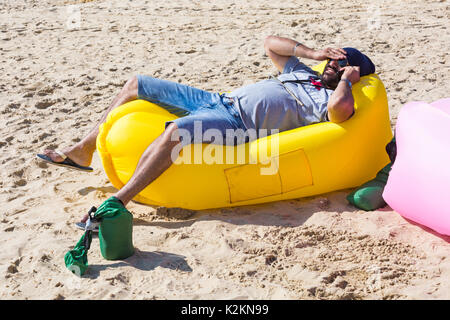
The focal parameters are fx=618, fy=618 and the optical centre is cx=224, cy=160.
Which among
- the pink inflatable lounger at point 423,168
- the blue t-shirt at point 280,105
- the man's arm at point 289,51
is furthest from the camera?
the man's arm at point 289,51

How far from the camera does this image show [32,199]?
4.06 meters

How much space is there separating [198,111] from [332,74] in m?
0.91

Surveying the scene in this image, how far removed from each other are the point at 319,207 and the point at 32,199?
186 centimetres

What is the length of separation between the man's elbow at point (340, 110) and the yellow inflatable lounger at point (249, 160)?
4 cm

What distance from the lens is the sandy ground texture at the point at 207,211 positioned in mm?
3035

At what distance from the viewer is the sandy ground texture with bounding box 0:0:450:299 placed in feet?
9.96

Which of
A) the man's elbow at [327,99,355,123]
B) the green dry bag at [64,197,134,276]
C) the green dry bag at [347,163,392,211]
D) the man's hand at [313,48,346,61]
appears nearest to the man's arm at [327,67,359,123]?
the man's elbow at [327,99,355,123]

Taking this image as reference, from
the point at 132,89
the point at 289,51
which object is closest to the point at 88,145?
the point at 132,89

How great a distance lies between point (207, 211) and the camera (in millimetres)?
3777

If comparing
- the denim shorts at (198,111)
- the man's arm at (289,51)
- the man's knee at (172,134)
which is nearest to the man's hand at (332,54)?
the man's arm at (289,51)

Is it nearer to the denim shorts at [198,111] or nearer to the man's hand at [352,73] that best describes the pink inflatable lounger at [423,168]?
the man's hand at [352,73]

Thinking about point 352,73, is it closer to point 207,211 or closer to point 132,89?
point 207,211

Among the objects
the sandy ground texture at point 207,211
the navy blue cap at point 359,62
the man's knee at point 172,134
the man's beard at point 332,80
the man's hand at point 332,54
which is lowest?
the sandy ground texture at point 207,211

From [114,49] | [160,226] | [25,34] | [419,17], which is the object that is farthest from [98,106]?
[419,17]
